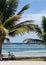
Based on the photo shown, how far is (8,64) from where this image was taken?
21.3 m

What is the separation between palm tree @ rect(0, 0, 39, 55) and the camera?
2628 cm

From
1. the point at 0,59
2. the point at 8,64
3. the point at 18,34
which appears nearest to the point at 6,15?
the point at 18,34

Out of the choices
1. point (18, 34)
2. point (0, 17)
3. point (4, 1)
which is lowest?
point (18, 34)

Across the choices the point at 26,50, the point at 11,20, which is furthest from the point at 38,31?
the point at 26,50

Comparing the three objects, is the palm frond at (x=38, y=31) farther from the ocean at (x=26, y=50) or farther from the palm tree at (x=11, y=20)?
the ocean at (x=26, y=50)

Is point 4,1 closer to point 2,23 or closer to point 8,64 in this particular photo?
point 2,23

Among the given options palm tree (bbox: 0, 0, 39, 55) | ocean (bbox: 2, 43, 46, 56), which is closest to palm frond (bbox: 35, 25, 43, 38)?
palm tree (bbox: 0, 0, 39, 55)

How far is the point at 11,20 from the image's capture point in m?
26.4

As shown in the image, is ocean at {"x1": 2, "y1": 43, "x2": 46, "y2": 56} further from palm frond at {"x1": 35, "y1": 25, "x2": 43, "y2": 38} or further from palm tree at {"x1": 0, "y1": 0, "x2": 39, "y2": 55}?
palm tree at {"x1": 0, "y1": 0, "x2": 39, "y2": 55}

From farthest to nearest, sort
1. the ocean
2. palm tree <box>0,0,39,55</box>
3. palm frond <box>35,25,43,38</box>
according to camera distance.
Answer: the ocean < palm frond <box>35,25,43,38</box> < palm tree <box>0,0,39,55</box>

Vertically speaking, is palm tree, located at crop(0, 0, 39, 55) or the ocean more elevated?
palm tree, located at crop(0, 0, 39, 55)

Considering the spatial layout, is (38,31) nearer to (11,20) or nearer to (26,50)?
(11,20)

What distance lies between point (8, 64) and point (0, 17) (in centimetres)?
664

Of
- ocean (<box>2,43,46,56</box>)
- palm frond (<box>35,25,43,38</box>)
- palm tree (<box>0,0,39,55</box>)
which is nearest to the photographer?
palm tree (<box>0,0,39,55</box>)
